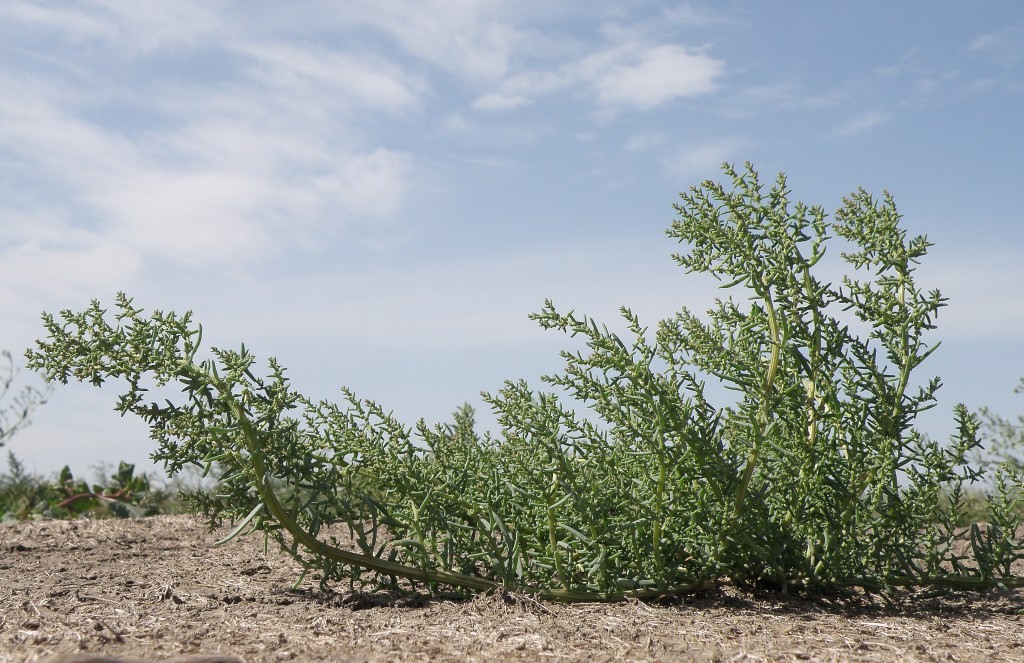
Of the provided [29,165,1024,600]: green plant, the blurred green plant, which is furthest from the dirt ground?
the blurred green plant

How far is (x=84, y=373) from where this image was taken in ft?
10.2

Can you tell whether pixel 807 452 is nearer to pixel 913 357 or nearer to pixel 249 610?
pixel 913 357

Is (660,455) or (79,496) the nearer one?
(660,455)

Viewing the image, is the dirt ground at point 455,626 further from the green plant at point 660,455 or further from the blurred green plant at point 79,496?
the blurred green plant at point 79,496

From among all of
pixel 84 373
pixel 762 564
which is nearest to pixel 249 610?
pixel 84 373

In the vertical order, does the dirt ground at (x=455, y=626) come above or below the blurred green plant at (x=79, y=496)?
below

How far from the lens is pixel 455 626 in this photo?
9.49 ft

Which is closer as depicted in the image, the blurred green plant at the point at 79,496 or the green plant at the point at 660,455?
the green plant at the point at 660,455

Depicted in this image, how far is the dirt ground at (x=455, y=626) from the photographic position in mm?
2672

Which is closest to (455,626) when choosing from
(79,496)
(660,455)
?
(660,455)

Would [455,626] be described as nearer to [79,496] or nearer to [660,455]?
[660,455]

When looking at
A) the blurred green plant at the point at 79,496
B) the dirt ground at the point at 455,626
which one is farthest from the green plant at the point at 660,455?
the blurred green plant at the point at 79,496

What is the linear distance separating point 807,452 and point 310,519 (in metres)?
1.78

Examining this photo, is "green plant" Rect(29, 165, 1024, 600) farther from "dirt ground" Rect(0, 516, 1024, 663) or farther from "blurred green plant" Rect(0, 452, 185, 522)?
"blurred green plant" Rect(0, 452, 185, 522)
